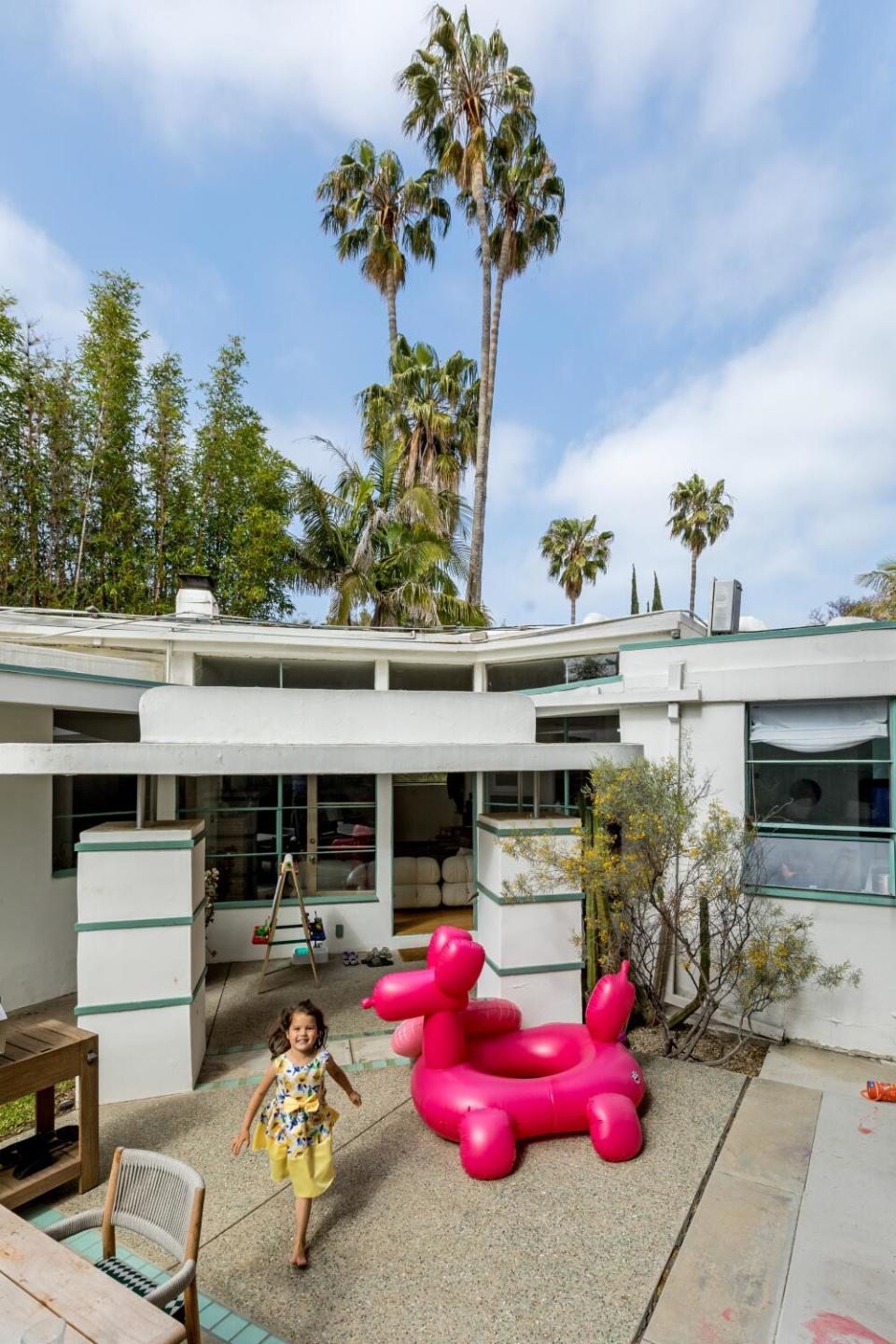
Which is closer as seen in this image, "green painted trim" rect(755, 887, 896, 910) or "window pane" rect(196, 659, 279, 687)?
"green painted trim" rect(755, 887, 896, 910)

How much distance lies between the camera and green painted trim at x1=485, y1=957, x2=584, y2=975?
610cm

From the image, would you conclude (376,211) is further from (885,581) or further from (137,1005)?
(137,1005)

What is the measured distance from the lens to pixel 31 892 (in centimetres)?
790

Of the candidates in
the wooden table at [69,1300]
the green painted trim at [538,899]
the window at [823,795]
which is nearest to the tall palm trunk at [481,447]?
the window at [823,795]

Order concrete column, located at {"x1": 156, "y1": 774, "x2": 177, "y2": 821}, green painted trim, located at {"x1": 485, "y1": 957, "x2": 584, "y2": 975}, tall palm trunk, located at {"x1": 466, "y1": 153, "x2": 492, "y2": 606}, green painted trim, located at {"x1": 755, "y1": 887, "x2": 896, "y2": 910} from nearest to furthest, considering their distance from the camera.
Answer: green painted trim, located at {"x1": 485, "y1": 957, "x2": 584, "y2": 975}, green painted trim, located at {"x1": 755, "y1": 887, "x2": 896, "y2": 910}, concrete column, located at {"x1": 156, "y1": 774, "x2": 177, "y2": 821}, tall palm trunk, located at {"x1": 466, "y1": 153, "x2": 492, "y2": 606}

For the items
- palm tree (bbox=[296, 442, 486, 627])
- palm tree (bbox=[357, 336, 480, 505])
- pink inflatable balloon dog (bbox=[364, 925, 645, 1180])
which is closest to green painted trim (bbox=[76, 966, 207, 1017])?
pink inflatable balloon dog (bbox=[364, 925, 645, 1180])

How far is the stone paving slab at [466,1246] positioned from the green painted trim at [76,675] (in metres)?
5.47

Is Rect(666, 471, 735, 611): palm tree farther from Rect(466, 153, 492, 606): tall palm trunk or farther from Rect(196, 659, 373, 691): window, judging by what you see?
Rect(196, 659, 373, 691): window

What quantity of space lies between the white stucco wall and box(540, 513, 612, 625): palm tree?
2814cm

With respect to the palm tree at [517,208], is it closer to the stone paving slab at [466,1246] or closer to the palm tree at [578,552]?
the palm tree at [578,552]

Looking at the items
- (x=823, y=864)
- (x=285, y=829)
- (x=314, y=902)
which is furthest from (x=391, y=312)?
(x=823, y=864)

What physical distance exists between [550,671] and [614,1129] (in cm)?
704

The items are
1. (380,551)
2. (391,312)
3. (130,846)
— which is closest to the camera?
(130,846)

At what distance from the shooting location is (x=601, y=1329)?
3.28 metres
